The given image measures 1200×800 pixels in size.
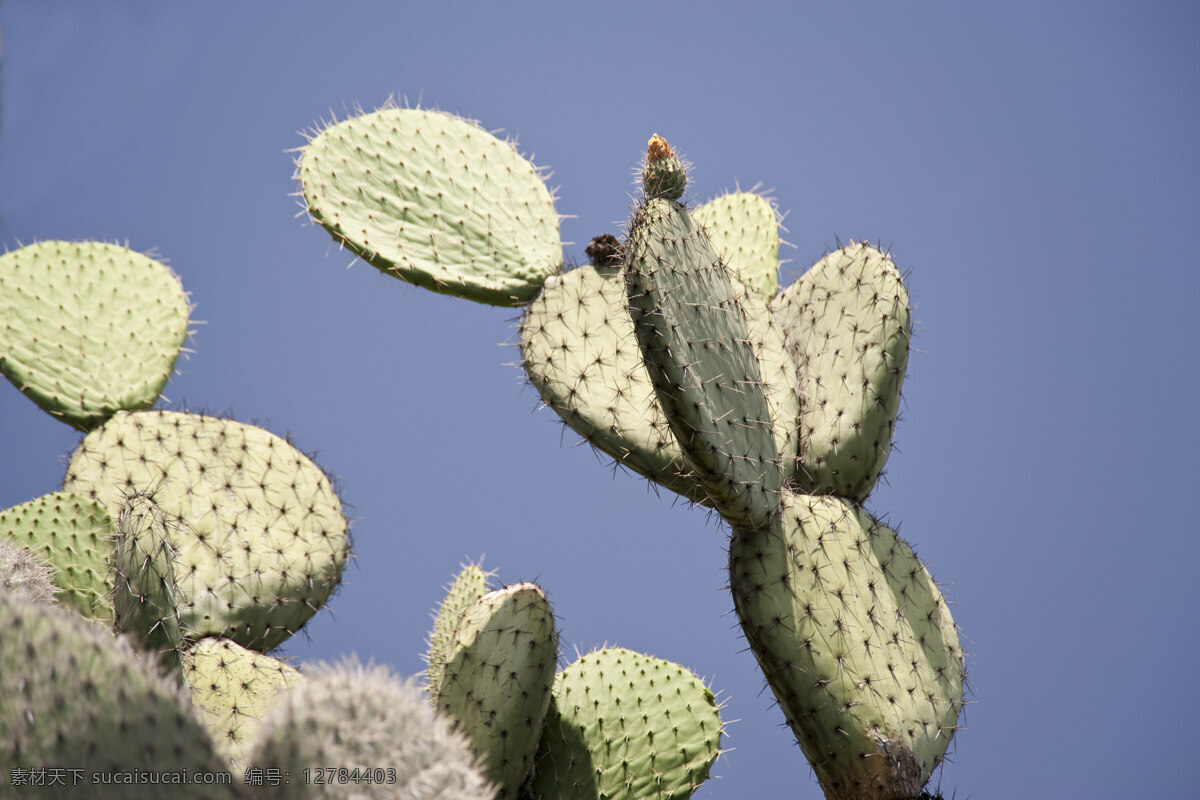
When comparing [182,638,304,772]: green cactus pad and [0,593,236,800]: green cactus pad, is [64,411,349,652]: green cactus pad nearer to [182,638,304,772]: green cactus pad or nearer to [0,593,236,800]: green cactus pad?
[182,638,304,772]: green cactus pad

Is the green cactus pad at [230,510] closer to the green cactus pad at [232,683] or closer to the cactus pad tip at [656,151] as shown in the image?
the green cactus pad at [232,683]

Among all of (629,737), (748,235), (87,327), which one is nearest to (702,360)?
(629,737)

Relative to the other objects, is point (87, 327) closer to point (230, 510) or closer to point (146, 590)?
point (230, 510)

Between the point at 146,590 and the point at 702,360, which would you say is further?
the point at 702,360

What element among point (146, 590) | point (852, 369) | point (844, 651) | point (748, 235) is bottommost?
point (146, 590)

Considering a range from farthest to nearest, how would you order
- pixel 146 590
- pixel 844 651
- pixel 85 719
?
pixel 844 651 < pixel 146 590 < pixel 85 719

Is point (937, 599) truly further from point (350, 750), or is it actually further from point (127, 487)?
point (127, 487)
